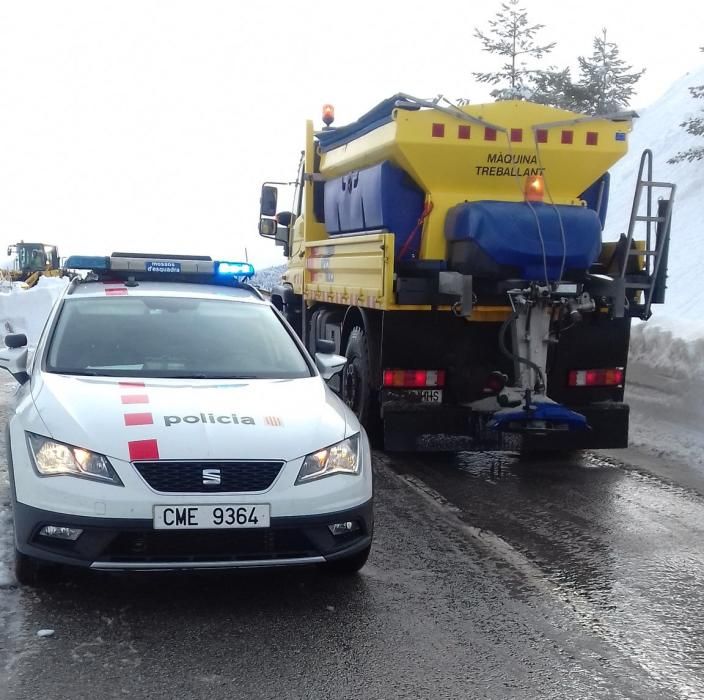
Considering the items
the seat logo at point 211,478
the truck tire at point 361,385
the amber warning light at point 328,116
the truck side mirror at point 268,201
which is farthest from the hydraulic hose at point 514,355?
the truck side mirror at point 268,201

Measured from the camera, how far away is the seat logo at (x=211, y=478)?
4.03 meters

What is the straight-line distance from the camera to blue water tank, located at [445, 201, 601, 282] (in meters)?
7.17

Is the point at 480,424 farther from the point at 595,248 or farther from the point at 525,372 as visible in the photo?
the point at 595,248

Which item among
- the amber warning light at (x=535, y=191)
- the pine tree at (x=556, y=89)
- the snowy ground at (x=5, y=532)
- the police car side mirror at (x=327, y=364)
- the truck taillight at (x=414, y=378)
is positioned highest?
the pine tree at (x=556, y=89)

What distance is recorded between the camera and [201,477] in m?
4.04

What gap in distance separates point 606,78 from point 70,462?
47.2 meters

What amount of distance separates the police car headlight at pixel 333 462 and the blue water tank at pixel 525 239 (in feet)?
10.1

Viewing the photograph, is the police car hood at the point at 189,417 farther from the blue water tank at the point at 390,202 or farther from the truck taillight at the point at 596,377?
the truck taillight at the point at 596,377

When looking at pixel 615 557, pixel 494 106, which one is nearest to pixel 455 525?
pixel 615 557

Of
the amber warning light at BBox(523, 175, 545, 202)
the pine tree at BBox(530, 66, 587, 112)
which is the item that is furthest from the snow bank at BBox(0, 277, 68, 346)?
the pine tree at BBox(530, 66, 587, 112)

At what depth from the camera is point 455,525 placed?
5801 mm

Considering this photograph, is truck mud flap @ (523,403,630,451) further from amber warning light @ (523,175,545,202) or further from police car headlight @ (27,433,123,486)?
police car headlight @ (27,433,123,486)

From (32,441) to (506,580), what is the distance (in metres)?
2.50

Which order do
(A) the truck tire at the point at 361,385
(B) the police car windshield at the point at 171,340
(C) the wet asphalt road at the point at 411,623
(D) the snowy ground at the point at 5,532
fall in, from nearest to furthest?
(C) the wet asphalt road at the point at 411,623 < (D) the snowy ground at the point at 5,532 < (B) the police car windshield at the point at 171,340 < (A) the truck tire at the point at 361,385
